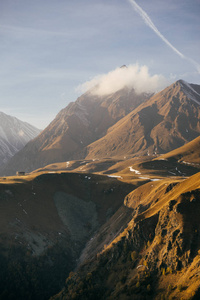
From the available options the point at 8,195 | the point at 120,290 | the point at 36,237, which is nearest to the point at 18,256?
the point at 36,237

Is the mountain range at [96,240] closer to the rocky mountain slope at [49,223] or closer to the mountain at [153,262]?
the mountain at [153,262]

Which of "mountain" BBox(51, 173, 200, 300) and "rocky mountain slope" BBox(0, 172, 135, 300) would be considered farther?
"rocky mountain slope" BBox(0, 172, 135, 300)

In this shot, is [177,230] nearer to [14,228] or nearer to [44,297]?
[44,297]

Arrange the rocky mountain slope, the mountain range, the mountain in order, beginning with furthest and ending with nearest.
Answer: the rocky mountain slope, the mountain range, the mountain

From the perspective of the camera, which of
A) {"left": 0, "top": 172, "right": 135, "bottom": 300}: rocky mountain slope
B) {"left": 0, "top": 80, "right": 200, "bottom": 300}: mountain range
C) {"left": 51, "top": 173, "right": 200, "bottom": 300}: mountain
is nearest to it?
{"left": 51, "top": 173, "right": 200, "bottom": 300}: mountain

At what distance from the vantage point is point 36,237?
109m

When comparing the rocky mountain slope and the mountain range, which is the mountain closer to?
the mountain range

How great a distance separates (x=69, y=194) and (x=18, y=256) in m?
59.9

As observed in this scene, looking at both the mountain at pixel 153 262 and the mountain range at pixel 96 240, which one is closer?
the mountain at pixel 153 262

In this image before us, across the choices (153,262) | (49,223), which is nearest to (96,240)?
(49,223)

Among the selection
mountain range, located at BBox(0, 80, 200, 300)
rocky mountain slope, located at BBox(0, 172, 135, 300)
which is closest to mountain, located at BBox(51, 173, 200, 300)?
mountain range, located at BBox(0, 80, 200, 300)

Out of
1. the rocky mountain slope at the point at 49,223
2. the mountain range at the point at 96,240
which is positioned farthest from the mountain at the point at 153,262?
the rocky mountain slope at the point at 49,223

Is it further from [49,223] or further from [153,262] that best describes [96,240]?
[153,262]

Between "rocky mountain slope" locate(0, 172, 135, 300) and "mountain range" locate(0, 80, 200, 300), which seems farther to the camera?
"rocky mountain slope" locate(0, 172, 135, 300)
